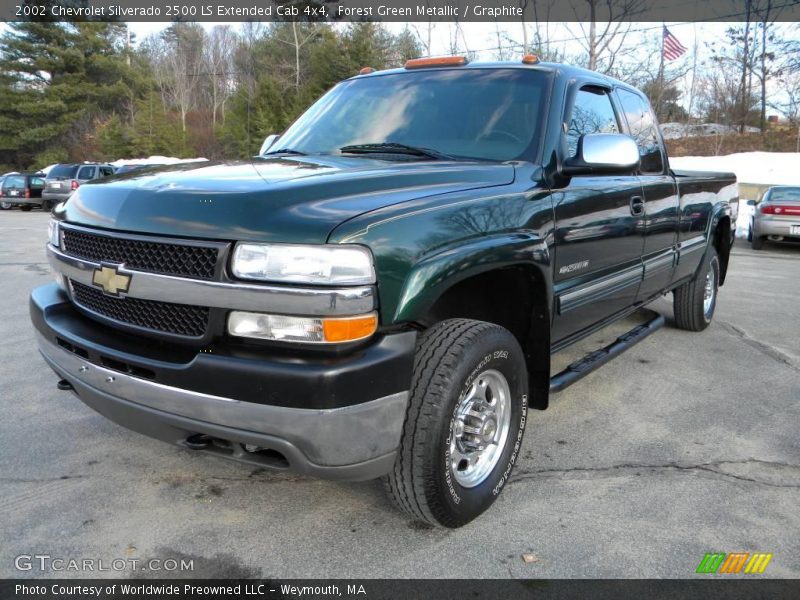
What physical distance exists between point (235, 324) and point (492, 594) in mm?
1264

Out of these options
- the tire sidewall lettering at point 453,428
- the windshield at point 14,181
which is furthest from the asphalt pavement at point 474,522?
the windshield at point 14,181

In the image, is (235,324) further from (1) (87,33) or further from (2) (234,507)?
(1) (87,33)

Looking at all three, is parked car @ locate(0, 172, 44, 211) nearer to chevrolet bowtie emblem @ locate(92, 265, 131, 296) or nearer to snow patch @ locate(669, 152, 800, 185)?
snow patch @ locate(669, 152, 800, 185)

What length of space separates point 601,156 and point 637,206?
0.95m

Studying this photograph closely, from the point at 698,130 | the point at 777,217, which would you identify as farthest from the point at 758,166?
the point at 777,217

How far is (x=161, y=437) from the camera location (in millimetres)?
2293

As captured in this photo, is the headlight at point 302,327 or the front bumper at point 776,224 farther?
the front bumper at point 776,224

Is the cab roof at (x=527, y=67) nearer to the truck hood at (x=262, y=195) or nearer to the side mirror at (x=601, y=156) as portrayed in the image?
the side mirror at (x=601, y=156)

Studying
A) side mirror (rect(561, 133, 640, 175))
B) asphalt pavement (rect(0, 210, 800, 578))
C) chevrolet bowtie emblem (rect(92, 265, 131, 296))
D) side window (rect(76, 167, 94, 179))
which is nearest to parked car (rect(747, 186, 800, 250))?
asphalt pavement (rect(0, 210, 800, 578))

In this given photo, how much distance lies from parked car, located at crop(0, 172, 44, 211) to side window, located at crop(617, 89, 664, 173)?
23747mm

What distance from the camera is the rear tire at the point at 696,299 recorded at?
5.61 metres

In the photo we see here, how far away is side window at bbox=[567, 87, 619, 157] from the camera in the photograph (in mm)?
3369

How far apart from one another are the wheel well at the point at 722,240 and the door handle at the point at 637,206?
242 centimetres

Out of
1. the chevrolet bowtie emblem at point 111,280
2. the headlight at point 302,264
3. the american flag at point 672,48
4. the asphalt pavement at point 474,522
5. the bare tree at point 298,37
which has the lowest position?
the asphalt pavement at point 474,522
